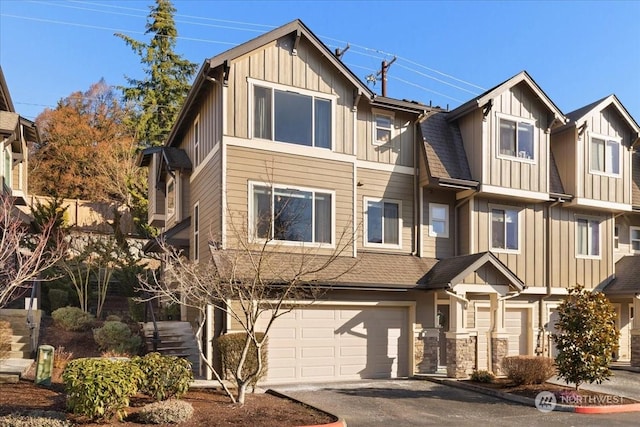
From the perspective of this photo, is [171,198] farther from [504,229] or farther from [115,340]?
[504,229]

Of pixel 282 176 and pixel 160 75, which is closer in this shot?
pixel 282 176

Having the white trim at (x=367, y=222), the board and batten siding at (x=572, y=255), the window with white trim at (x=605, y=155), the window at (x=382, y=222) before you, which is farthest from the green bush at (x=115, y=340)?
the window with white trim at (x=605, y=155)

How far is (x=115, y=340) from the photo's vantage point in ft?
51.1

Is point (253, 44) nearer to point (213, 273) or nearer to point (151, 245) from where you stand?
point (213, 273)

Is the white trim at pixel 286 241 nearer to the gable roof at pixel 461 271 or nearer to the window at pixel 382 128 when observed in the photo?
the window at pixel 382 128

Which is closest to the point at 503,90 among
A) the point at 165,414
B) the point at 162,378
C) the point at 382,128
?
the point at 382,128

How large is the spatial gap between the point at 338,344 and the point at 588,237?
32.1 feet

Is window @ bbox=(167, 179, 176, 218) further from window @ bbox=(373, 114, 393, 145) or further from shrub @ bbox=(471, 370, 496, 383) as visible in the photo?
shrub @ bbox=(471, 370, 496, 383)

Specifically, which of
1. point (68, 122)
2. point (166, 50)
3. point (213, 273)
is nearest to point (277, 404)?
point (213, 273)

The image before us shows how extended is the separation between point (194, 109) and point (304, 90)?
3.91 metres

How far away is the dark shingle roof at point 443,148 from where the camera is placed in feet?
57.3

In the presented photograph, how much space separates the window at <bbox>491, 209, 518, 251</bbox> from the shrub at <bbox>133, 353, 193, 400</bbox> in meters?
10.9

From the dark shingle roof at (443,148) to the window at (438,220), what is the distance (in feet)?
3.59

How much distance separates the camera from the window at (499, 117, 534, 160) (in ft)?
59.4
